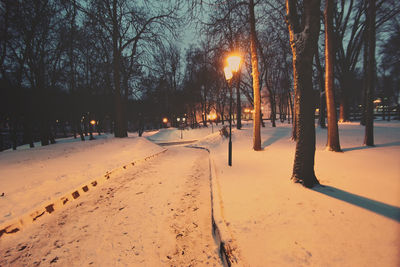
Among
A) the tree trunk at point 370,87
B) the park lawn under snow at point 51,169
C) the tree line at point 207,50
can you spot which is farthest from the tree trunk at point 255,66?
the park lawn under snow at point 51,169

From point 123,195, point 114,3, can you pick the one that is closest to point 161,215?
point 123,195

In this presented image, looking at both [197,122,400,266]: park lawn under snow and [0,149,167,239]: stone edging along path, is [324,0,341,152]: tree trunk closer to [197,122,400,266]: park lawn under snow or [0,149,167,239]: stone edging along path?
[197,122,400,266]: park lawn under snow

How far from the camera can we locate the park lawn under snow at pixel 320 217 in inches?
82.8

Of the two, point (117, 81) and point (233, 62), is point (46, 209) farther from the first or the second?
point (117, 81)

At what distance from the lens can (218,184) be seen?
4.86m

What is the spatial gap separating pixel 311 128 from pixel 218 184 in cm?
292

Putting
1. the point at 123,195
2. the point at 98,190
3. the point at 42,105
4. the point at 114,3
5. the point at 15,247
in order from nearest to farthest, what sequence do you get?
the point at 15,247
the point at 123,195
the point at 98,190
the point at 114,3
the point at 42,105

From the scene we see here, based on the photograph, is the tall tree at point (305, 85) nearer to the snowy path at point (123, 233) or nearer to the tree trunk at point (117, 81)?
the snowy path at point (123, 233)

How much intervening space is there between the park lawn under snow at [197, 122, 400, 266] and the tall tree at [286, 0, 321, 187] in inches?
22.2

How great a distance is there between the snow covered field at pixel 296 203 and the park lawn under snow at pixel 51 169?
1.2 inches

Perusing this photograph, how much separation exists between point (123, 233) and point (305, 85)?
522cm

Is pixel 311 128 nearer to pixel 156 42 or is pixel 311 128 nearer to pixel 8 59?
pixel 156 42

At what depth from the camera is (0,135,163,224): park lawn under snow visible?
13.5 feet

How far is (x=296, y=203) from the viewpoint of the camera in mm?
3389
